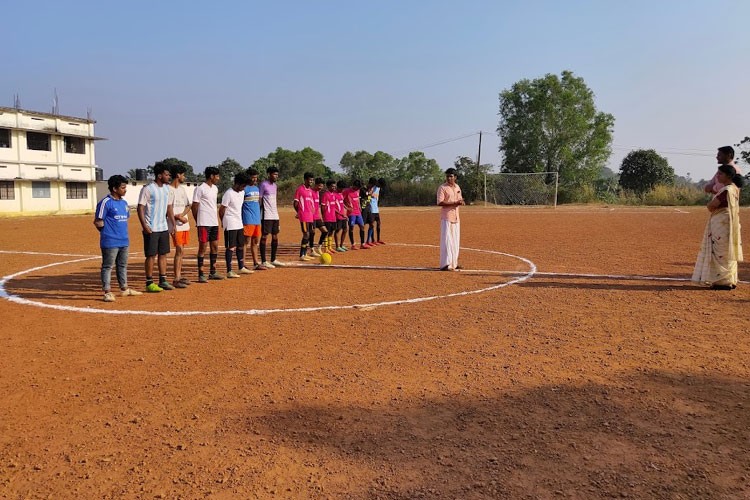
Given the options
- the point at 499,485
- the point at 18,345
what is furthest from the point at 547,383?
the point at 18,345

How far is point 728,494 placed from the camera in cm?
288

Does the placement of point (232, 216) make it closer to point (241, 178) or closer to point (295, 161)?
point (241, 178)

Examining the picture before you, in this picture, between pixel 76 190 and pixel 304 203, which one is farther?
pixel 76 190

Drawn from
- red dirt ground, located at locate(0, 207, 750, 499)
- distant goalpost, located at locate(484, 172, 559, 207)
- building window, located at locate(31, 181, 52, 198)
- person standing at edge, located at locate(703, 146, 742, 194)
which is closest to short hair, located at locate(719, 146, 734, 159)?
person standing at edge, located at locate(703, 146, 742, 194)

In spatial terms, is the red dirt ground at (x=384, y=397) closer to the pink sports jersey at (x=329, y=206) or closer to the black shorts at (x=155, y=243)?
the black shorts at (x=155, y=243)

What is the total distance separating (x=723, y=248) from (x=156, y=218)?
8.46 m

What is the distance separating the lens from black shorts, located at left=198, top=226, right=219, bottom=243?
940 cm

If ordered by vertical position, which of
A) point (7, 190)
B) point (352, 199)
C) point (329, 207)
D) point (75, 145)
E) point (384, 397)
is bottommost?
point (384, 397)

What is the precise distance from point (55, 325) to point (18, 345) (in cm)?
80

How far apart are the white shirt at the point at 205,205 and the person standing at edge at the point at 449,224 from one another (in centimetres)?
Result: 411

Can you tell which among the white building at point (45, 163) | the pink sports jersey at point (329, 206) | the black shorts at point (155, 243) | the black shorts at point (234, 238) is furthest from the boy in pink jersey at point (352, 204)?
the white building at point (45, 163)

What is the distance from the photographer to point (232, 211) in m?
9.93

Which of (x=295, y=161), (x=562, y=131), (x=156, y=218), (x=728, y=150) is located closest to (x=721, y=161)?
(x=728, y=150)

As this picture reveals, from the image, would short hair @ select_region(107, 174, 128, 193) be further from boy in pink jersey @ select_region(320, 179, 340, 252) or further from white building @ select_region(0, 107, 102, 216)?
white building @ select_region(0, 107, 102, 216)
